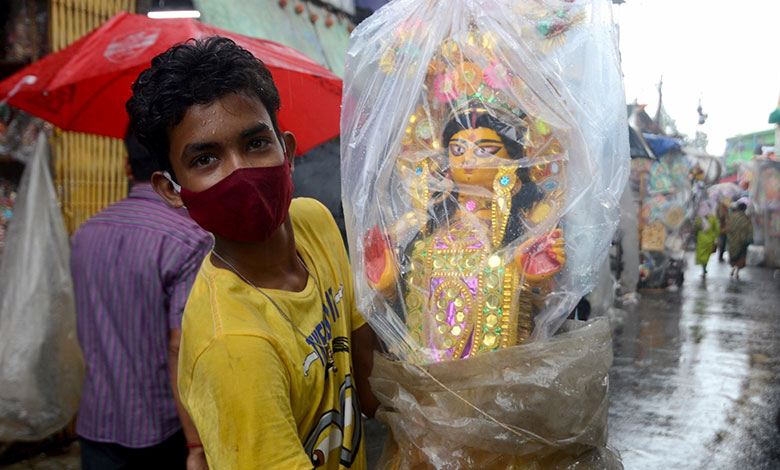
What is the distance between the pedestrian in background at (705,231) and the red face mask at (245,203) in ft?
40.9

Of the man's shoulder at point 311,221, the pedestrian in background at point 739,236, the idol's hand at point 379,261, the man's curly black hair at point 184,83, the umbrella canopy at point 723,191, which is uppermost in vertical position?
the man's curly black hair at point 184,83

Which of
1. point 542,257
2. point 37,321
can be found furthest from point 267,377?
point 37,321

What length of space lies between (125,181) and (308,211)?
289cm

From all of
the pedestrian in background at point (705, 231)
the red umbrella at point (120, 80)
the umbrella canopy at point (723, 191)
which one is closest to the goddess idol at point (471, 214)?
the red umbrella at point (120, 80)

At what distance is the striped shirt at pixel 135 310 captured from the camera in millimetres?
2045

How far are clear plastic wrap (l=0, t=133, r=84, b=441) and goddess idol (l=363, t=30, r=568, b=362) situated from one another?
247 centimetres

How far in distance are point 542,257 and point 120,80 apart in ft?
6.68

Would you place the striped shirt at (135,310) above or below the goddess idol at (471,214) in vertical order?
below

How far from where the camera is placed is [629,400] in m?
4.85

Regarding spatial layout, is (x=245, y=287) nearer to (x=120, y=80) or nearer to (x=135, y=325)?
(x=135, y=325)

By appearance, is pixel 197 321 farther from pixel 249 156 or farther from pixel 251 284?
pixel 249 156

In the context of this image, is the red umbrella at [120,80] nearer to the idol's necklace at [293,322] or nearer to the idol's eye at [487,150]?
the idol's eye at [487,150]

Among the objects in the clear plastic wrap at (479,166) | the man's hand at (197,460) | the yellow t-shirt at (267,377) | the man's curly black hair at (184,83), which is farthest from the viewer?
the man's hand at (197,460)

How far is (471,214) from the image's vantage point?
1.63m
